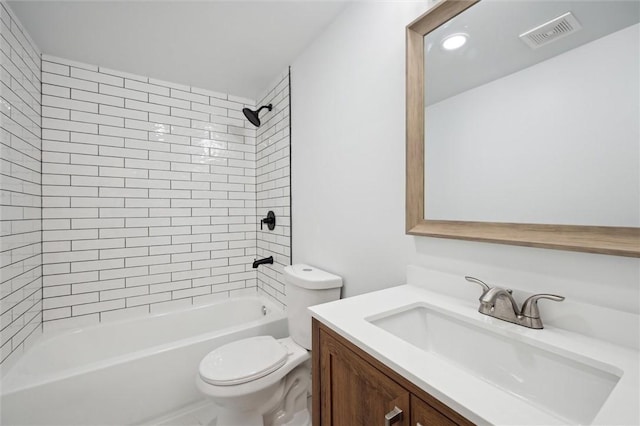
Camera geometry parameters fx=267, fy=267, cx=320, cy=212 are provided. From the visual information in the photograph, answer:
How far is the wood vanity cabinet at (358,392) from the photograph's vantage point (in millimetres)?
560

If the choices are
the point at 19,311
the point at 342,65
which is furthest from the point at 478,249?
the point at 19,311

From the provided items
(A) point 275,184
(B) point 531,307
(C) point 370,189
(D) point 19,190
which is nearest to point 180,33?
Result: (A) point 275,184

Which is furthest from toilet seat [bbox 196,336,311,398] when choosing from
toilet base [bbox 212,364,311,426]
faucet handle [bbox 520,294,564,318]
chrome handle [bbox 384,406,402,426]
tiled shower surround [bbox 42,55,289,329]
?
faucet handle [bbox 520,294,564,318]

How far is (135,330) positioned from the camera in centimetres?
210

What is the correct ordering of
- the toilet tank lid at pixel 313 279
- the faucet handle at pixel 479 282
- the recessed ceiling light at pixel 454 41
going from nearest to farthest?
the faucet handle at pixel 479 282 → the recessed ceiling light at pixel 454 41 → the toilet tank lid at pixel 313 279

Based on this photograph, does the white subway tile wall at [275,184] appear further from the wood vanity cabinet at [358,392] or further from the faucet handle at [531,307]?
the faucet handle at [531,307]

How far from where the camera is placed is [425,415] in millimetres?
554

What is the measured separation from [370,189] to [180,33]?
157 cm

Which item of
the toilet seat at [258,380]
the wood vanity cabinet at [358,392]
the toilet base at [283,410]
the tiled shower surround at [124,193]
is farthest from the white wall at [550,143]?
the tiled shower surround at [124,193]

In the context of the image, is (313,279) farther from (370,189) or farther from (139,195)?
(139,195)

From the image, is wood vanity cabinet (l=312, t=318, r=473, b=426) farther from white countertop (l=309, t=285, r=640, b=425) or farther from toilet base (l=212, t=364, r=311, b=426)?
toilet base (l=212, t=364, r=311, b=426)

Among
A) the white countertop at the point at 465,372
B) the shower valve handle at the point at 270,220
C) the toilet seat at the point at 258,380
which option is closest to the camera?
the white countertop at the point at 465,372

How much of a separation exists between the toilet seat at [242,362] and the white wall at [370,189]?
1.74 ft

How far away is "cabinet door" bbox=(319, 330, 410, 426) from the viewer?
64 centimetres
